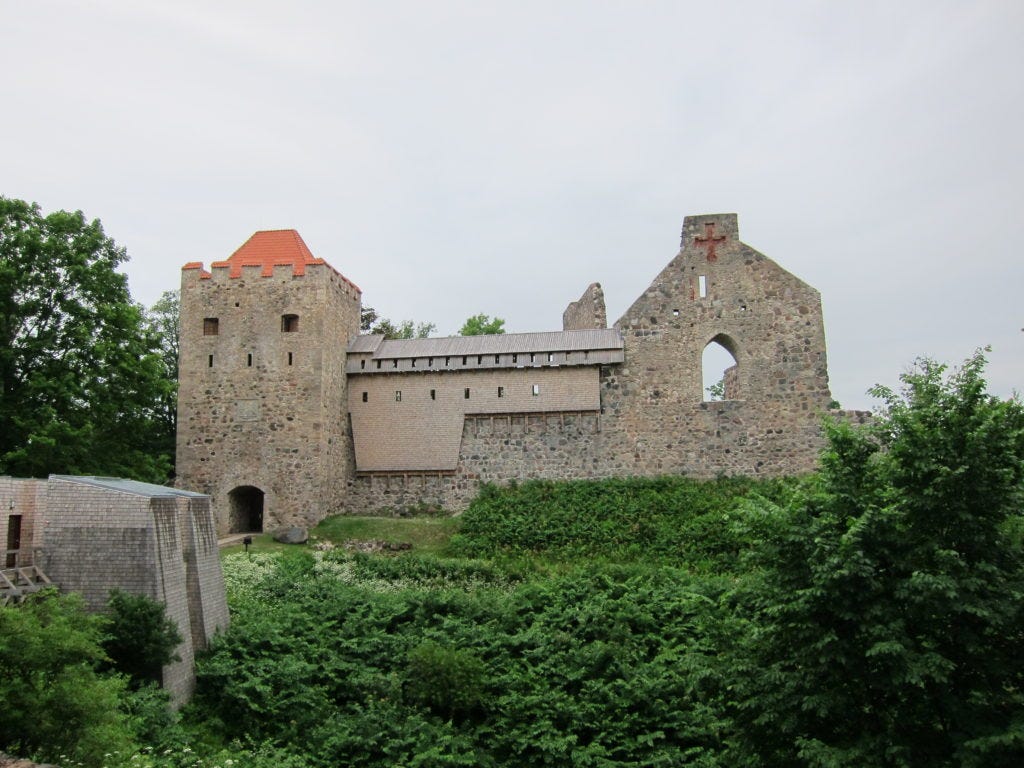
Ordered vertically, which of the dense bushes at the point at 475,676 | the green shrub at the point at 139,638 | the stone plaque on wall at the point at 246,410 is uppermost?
the stone plaque on wall at the point at 246,410

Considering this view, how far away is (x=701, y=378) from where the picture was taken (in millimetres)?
25859

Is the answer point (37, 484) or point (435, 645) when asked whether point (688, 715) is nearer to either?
point (435, 645)

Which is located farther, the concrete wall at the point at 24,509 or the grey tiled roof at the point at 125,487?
the grey tiled roof at the point at 125,487

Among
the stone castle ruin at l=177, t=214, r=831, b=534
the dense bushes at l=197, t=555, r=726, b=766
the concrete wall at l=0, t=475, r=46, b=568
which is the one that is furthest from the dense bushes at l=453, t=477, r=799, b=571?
the concrete wall at l=0, t=475, r=46, b=568

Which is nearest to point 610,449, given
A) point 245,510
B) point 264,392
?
point 264,392

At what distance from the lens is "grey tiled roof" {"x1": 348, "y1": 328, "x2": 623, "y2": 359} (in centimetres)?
2638

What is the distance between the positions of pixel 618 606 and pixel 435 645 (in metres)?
4.06

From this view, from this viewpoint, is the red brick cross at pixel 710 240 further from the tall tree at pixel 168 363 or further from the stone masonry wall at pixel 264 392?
the tall tree at pixel 168 363

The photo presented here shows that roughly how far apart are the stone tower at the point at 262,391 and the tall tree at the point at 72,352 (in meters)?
3.08

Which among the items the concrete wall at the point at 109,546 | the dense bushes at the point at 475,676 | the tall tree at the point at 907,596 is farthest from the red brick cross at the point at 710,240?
the concrete wall at the point at 109,546

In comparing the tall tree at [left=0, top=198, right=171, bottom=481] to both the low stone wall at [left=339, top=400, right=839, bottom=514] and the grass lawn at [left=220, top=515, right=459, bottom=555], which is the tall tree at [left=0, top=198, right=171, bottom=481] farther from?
the low stone wall at [left=339, top=400, right=839, bottom=514]

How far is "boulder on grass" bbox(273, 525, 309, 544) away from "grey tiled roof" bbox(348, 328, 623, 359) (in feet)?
20.9

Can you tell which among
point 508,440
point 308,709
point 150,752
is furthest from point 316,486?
point 150,752

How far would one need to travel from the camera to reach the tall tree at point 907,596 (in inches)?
335
